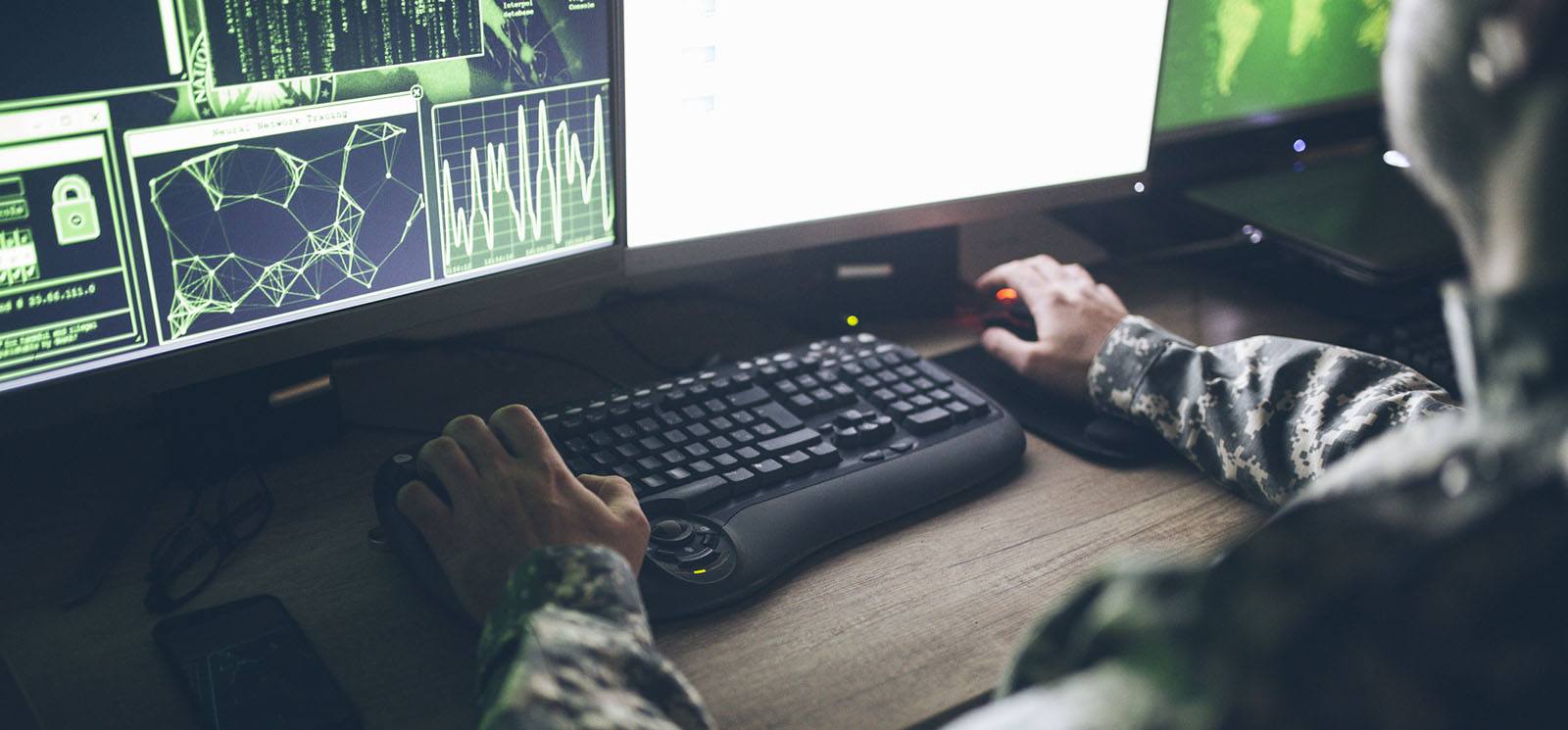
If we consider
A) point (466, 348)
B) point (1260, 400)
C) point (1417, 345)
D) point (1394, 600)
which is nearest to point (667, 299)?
point (466, 348)

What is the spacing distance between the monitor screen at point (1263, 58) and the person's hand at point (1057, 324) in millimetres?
356

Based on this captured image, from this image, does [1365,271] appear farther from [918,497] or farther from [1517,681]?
[1517,681]

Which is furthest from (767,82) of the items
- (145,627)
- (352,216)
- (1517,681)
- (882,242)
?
(1517,681)

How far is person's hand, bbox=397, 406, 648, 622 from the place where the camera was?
725 mm

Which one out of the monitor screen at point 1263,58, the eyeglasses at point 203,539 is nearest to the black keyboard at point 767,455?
the eyeglasses at point 203,539

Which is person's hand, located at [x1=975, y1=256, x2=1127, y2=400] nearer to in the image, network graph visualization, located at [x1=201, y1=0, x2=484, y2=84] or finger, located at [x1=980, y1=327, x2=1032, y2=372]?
finger, located at [x1=980, y1=327, x2=1032, y2=372]

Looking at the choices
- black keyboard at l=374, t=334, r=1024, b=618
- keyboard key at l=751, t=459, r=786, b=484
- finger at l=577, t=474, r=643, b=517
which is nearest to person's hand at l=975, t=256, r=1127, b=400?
black keyboard at l=374, t=334, r=1024, b=618

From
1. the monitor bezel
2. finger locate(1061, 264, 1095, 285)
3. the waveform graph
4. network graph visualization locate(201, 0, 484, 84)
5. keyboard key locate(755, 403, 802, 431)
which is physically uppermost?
network graph visualization locate(201, 0, 484, 84)

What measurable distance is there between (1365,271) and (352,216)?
39.0 inches

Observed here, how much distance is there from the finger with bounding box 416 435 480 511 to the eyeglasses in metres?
0.14

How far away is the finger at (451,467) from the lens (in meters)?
0.76

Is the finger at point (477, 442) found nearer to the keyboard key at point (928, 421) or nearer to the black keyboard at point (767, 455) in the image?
the black keyboard at point (767, 455)

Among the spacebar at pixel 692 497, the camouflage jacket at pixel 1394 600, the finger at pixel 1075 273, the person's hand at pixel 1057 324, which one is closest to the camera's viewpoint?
the camouflage jacket at pixel 1394 600

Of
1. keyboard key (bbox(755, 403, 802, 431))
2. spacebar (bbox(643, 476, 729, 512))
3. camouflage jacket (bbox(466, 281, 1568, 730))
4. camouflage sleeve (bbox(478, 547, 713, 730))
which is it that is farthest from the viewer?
keyboard key (bbox(755, 403, 802, 431))
